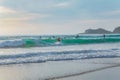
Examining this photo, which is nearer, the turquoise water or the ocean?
the ocean

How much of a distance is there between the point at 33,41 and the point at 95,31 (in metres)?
92.3

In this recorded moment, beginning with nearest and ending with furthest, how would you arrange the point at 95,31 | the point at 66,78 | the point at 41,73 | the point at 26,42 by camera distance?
1. the point at 66,78
2. the point at 41,73
3. the point at 26,42
4. the point at 95,31

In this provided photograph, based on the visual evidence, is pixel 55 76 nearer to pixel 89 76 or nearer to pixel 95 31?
pixel 89 76

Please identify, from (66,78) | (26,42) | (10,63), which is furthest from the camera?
(26,42)

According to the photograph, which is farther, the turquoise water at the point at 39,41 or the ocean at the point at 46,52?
the turquoise water at the point at 39,41

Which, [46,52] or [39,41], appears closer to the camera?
[46,52]

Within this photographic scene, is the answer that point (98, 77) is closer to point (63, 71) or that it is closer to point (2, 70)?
point (63, 71)

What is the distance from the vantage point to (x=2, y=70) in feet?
45.1

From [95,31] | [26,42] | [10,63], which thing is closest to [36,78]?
[10,63]

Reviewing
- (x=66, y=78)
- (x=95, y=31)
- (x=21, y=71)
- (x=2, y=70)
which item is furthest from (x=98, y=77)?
(x=95, y=31)

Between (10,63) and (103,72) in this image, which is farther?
(10,63)

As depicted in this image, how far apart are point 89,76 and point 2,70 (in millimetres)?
3926

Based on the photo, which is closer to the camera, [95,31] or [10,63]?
[10,63]

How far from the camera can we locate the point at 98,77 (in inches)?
476
